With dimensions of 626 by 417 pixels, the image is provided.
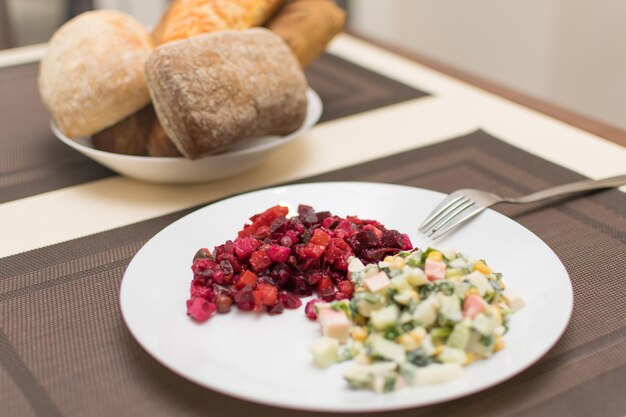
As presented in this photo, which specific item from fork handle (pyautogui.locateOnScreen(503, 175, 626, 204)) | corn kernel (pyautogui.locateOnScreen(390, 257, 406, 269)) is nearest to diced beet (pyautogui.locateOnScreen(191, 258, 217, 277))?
corn kernel (pyautogui.locateOnScreen(390, 257, 406, 269))

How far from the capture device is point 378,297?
79 centimetres

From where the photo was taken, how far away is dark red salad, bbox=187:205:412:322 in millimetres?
857

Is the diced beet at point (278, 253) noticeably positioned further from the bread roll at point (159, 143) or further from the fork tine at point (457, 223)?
the bread roll at point (159, 143)

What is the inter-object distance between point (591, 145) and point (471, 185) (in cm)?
30

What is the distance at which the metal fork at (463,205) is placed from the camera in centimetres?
102

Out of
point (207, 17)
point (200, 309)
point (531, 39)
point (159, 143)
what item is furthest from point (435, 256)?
point (531, 39)

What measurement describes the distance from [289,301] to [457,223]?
284mm

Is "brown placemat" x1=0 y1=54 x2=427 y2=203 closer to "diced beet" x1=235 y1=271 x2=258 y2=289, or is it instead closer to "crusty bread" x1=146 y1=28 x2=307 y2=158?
"crusty bread" x1=146 y1=28 x2=307 y2=158

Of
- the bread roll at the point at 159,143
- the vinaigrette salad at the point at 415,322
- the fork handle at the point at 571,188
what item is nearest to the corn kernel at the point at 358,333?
the vinaigrette salad at the point at 415,322

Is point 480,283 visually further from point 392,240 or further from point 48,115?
point 48,115

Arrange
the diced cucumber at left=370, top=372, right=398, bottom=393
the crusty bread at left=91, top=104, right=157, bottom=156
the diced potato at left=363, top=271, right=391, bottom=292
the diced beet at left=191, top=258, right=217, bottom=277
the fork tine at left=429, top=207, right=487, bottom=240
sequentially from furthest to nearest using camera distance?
the crusty bread at left=91, top=104, right=157, bottom=156
the fork tine at left=429, top=207, right=487, bottom=240
the diced beet at left=191, top=258, right=217, bottom=277
the diced potato at left=363, top=271, right=391, bottom=292
the diced cucumber at left=370, top=372, right=398, bottom=393

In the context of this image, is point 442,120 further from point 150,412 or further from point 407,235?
point 150,412

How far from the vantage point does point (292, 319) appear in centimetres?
85

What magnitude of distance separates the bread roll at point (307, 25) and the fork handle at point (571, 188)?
0.55 m
